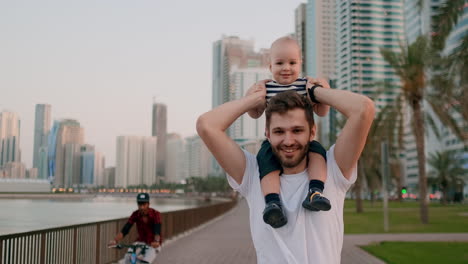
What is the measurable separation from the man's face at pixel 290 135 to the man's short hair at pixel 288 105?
21 millimetres

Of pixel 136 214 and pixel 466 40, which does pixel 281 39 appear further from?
pixel 466 40

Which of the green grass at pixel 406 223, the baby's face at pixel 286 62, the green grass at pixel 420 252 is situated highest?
the baby's face at pixel 286 62

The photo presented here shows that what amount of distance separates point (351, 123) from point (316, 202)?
1.44 feet

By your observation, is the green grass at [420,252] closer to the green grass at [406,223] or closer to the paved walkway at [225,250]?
the paved walkway at [225,250]

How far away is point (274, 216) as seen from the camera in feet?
8.09

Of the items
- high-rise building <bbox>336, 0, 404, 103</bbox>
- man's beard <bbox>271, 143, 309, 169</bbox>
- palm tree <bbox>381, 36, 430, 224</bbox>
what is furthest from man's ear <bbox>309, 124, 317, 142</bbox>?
high-rise building <bbox>336, 0, 404, 103</bbox>

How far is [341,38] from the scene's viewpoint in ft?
499

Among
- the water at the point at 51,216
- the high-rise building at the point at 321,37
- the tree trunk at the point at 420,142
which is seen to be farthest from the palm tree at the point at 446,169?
the high-rise building at the point at 321,37

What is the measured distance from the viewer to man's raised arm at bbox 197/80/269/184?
2.66 m

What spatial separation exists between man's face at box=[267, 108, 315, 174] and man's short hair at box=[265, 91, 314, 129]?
0.8 inches

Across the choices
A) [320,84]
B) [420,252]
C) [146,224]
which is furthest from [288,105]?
[420,252]

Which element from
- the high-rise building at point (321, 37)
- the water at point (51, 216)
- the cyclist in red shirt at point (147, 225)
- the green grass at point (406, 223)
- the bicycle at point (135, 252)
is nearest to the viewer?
the bicycle at point (135, 252)

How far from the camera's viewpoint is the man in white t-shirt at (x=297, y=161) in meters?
2.51

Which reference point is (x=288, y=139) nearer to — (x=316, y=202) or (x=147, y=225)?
(x=316, y=202)
